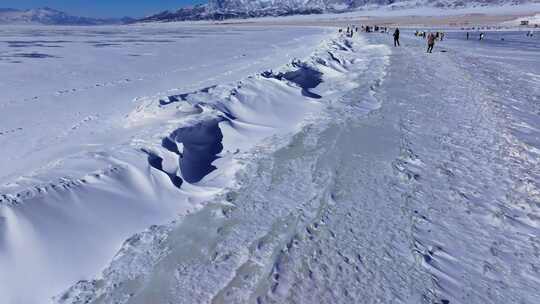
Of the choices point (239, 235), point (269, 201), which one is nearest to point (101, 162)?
point (269, 201)

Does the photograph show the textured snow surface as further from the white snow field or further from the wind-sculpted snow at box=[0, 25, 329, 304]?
the wind-sculpted snow at box=[0, 25, 329, 304]

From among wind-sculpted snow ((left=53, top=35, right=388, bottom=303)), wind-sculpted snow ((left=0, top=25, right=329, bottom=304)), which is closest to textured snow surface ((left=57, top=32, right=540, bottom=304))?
wind-sculpted snow ((left=53, top=35, right=388, bottom=303))

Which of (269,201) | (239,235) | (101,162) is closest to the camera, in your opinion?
(239,235)

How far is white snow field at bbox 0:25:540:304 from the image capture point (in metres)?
3.13

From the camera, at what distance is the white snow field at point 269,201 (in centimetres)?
313

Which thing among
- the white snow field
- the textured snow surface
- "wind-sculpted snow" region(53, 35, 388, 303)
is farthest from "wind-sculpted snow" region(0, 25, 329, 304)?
the textured snow surface

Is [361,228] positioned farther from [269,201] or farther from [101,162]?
[101,162]

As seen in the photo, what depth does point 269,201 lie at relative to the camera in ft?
14.3

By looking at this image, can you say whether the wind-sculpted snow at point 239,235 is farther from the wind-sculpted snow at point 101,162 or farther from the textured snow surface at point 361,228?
the wind-sculpted snow at point 101,162

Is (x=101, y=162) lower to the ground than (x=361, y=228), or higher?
higher

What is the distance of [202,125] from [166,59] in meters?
11.9

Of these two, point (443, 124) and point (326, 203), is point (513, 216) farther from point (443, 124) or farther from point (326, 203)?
point (443, 124)

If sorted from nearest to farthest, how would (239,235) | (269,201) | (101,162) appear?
(239,235)
(269,201)
(101,162)

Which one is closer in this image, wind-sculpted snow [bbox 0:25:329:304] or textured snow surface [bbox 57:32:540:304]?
textured snow surface [bbox 57:32:540:304]
